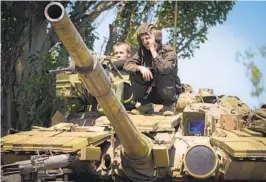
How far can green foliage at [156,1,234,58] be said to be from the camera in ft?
83.2

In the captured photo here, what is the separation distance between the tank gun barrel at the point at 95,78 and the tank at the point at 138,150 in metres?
0.02

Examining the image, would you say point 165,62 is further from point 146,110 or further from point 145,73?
point 146,110

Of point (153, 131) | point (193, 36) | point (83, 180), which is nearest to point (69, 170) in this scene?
point (83, 180)

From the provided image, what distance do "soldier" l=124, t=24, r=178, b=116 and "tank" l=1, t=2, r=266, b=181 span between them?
2.26 ft

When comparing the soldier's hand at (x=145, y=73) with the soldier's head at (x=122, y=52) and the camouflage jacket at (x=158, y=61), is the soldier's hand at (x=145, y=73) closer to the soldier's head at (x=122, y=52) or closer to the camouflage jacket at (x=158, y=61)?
the camouflage jacket at (x=158, y=61)

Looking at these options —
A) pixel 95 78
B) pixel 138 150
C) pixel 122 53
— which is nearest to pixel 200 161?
pixel 138 150

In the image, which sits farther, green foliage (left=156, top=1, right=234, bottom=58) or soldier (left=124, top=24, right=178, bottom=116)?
green foliage (left=156, top=1, right=234, bottom=58)

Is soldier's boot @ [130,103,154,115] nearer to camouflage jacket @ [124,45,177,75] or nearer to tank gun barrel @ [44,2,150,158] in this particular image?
camouflage jacket @ [124,45,177,75]

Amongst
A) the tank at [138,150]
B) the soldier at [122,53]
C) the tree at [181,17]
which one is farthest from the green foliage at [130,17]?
the tank at [138,150]

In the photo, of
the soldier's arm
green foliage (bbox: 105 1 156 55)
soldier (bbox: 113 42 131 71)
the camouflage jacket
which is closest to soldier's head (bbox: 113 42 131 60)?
soldier (bbox: 113 42 131 71)

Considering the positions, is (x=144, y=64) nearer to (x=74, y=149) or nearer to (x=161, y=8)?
(x=74, y=149)

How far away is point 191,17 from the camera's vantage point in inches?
1009

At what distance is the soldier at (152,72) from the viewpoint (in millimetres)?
10742

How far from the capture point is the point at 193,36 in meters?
25.6
